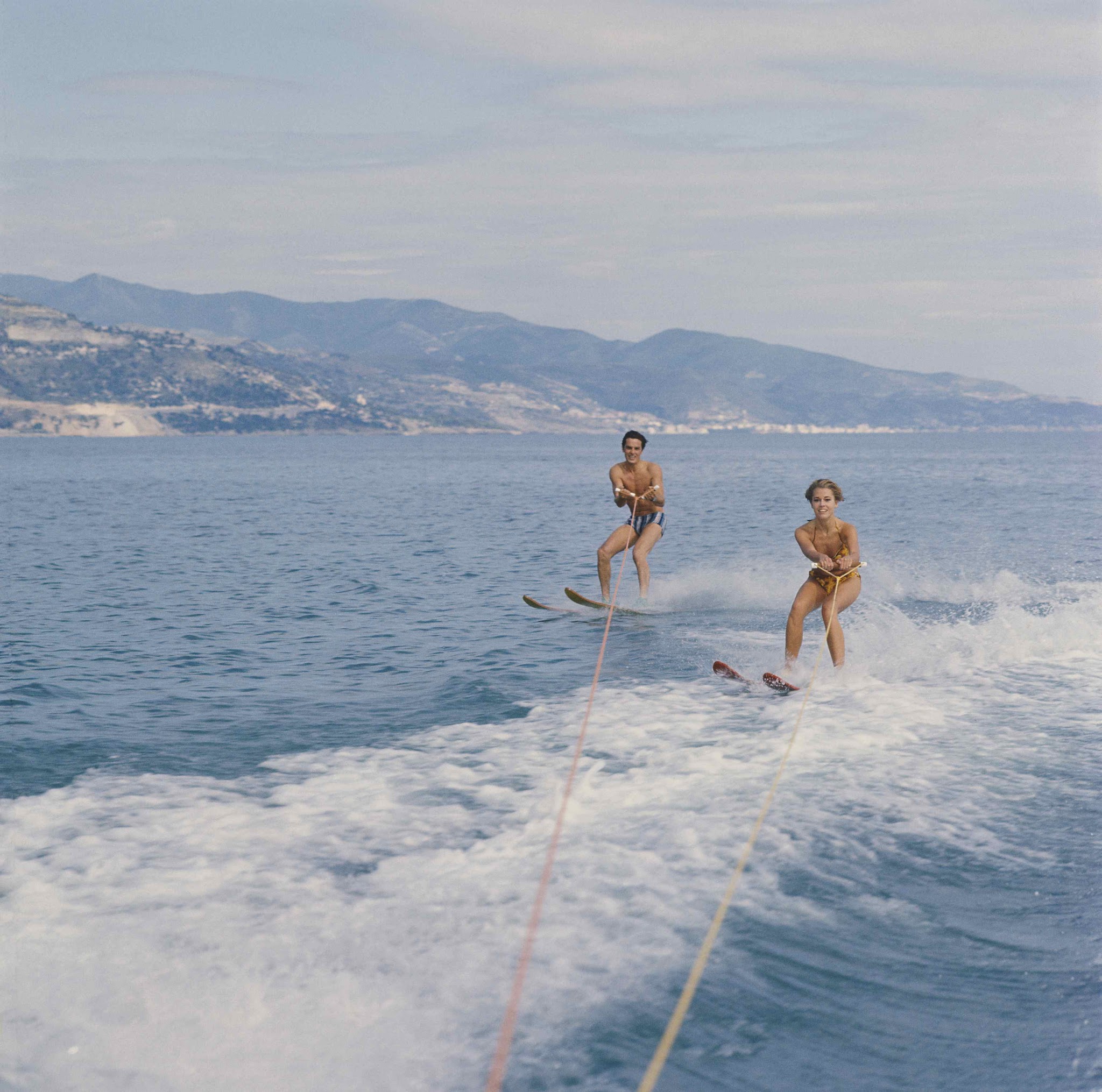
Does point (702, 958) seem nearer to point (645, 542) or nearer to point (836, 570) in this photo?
point (836, 570)

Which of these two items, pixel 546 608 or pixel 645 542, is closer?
pixel 645 542

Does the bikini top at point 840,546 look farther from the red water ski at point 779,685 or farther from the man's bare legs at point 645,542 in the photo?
the man's bare legs at point 645,542

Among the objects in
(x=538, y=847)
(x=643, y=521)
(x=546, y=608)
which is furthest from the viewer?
(x=546, y=608)

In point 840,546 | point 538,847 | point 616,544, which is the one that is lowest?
point 538,847

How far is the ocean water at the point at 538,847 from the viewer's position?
489 centimetres

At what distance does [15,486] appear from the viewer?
227 ft

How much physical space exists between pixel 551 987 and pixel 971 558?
82.2 ft

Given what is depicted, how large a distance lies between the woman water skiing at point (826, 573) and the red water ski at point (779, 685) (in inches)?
14.7

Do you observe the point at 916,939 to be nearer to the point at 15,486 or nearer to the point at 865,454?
the point at 15,486

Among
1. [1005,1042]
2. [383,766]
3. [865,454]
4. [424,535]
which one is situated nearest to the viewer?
[1005,1042]

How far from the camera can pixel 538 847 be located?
23.6 ft

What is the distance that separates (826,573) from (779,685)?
1299 mm

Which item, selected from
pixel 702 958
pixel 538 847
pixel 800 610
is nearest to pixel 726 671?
pixel 800 610

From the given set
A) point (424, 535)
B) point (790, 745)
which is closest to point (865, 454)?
point (424, 535)
